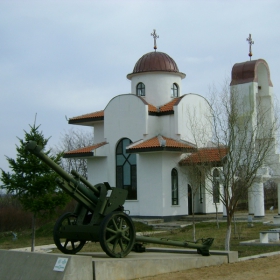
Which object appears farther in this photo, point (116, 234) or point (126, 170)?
point (126, 170)

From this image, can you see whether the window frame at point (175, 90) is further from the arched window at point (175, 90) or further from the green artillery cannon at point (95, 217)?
the green artillery cannon at point (95, 217)

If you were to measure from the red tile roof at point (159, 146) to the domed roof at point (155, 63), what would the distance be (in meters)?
5.37

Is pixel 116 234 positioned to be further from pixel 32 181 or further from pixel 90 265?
pixel 32 181

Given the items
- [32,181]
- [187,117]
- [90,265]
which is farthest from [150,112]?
[90,265]

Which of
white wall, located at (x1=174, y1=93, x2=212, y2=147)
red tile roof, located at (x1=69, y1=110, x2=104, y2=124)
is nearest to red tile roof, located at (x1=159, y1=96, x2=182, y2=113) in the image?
white wall, located at (x1=174, y1=93, x2=212, y2=147)

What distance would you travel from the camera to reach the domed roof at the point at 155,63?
34.9 metres

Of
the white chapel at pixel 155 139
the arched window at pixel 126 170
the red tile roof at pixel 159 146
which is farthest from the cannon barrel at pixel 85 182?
the arched window at pixel 126 170

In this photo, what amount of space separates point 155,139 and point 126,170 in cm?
285

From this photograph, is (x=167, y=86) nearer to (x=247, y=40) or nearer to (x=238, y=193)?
(x=247, y=40)

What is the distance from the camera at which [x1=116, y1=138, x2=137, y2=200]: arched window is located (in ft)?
108

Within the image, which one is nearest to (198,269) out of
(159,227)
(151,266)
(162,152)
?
(151,266)

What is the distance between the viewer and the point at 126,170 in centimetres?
3334

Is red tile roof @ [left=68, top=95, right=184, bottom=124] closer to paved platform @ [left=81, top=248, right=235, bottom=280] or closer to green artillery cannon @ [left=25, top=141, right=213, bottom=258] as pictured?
paved platform @ [left=81, top=248, right=235, bottom=280]

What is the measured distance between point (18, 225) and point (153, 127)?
10.5 metres
